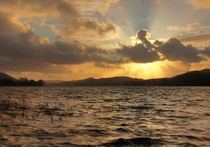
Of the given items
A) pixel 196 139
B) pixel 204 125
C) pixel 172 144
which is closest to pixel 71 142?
pixel 172 144

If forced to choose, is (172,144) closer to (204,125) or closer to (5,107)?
(204,125)

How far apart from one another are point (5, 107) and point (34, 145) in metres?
23.3

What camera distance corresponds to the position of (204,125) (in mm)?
19219

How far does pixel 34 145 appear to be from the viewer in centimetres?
1230

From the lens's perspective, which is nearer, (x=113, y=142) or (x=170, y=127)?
(x=113, y=142)

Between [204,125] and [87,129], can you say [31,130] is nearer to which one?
[87,129]

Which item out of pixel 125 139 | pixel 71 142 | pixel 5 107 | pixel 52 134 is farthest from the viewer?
pixel 5 107

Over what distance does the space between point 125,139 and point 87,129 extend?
4.61 metres

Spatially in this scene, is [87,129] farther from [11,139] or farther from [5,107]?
[5,107]

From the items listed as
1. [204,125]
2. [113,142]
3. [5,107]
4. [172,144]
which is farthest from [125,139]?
[5,107]

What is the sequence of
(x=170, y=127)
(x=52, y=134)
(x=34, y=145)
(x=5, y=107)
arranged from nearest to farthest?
1. (x=34, y=145)
2. (x=52, y=134)
3. (x=170, y=127)
4. (x=5, y=107)

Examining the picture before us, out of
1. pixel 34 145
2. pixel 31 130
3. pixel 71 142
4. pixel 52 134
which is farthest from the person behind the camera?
pixel 31 130

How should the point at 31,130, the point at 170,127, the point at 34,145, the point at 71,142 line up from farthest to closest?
the point at 170,127 → the point at 31,130 → the point at 71,142 → the point at 34,145

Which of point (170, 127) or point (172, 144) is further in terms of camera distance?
point (170, 127)
